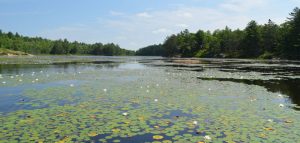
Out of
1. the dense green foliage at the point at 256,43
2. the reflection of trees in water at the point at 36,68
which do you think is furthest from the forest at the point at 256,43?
the reflection of trees in water at the point at 36,68

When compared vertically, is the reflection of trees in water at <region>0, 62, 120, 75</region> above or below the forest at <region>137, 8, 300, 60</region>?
below

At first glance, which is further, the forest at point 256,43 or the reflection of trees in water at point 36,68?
the forest at point 256,43

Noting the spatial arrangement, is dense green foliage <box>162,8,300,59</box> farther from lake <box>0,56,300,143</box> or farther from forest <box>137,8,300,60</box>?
lake <box>0,56,300,143</box>

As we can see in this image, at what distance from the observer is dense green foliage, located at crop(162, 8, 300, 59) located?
325 ft

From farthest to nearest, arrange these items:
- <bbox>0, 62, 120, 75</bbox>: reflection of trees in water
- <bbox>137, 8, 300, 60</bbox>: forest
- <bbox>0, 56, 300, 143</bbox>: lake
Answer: <bbox>137, 8, 300, 60</bbox>: forest < <bbox>0, 62, 120, 75</bbox>: reflection of trees in water < <bbox>0, 56, 300, 143</bbox>: lake

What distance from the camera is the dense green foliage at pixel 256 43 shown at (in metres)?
98.9

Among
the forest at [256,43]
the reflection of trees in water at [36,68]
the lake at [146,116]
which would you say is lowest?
the lake at [146,116]

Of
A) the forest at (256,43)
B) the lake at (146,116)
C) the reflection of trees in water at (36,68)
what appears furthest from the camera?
the forest at (256,43)

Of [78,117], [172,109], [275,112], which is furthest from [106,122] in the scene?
[275,112]

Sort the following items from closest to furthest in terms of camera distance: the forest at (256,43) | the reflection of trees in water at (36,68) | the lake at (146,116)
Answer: the lake at (146,116) → the reflection of trees in water at (36,68) → the forest at (256,43)

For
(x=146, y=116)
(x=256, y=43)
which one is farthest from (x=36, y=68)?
(x=256, y=43)

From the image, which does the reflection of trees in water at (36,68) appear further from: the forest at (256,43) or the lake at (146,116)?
the forest at (256,43)

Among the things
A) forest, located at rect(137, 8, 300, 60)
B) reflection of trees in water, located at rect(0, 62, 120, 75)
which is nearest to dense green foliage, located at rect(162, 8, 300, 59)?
forest, located at rect(137, 8, 300, 60)

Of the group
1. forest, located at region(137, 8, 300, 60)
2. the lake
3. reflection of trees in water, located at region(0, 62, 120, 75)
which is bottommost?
the lake
